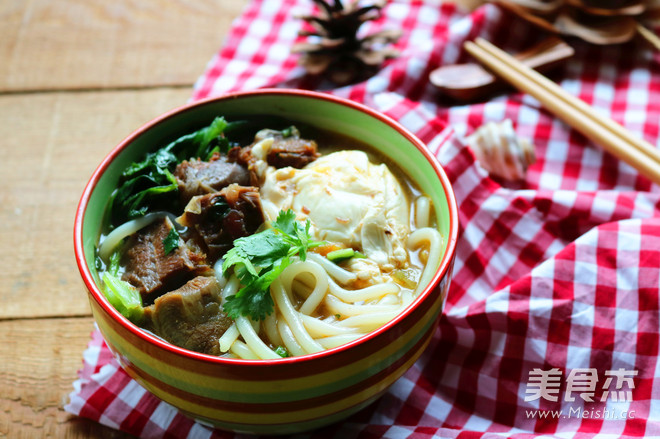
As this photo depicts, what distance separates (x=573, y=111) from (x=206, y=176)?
1690 mm

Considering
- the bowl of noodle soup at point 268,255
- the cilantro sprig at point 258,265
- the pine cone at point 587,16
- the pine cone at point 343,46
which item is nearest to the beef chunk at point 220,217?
the bowl of noodle soup at point 268,255

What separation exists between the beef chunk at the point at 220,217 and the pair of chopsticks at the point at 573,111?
158 centimetres

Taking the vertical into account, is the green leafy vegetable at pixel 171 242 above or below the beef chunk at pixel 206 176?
below

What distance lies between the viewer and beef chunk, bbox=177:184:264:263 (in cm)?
207

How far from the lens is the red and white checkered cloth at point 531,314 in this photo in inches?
87.0

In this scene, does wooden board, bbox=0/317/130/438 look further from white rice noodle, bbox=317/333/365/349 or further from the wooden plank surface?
the wooden plank surface

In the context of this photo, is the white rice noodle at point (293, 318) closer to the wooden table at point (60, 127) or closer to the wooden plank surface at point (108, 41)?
the wooden table at point (60, 127)

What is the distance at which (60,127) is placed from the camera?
3.24 meters

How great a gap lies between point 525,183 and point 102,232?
1768mm

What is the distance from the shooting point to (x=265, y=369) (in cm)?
171

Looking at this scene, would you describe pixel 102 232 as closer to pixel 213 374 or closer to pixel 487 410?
pixel 213 374

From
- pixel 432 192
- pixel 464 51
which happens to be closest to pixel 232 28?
pixel 464 51

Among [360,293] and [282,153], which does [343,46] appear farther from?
[360,293]

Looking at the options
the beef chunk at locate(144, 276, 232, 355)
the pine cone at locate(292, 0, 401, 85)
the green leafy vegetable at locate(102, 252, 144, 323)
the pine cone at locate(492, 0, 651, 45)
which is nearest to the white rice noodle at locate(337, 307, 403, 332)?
the beef chunk at locate(144, 276, 232, 355)
